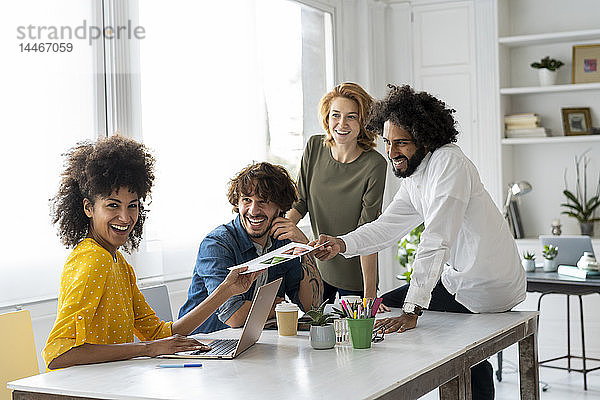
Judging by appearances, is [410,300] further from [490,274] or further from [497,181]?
[497,181]

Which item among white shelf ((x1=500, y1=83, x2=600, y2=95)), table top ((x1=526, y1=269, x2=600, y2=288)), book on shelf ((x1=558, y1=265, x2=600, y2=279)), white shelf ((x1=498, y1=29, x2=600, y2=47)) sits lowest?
table top ((x1=526, y1=269, x2=600, y2=288))

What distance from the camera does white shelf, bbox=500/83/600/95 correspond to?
5.24m

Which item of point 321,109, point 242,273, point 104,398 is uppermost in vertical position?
point 321,109

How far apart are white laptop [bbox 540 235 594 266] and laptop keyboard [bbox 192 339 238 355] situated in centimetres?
273

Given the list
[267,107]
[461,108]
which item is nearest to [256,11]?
[267,107]

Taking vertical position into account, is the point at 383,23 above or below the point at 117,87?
above

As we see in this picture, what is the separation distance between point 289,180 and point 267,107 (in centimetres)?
207

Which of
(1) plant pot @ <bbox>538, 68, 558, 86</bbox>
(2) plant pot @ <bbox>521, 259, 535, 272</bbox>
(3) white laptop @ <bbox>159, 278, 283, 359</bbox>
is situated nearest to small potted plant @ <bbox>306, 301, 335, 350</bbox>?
(3) white laptop @ <bbox>159, 278, 283, 359</bbox>

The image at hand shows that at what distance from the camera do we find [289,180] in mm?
2850

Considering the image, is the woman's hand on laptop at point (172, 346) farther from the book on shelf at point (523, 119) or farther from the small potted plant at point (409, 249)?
the book on shelf at point (523, 119)

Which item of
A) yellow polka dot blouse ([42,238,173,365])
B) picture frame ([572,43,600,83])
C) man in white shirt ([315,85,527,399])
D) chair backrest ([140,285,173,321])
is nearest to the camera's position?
yellow polka dot blouse ([42,238,173,365])

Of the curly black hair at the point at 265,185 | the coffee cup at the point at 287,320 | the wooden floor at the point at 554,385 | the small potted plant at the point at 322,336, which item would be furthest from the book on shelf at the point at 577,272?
the small potted plant at the point at 322,336

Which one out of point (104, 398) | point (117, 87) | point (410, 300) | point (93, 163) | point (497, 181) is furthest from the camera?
point (497, 181)

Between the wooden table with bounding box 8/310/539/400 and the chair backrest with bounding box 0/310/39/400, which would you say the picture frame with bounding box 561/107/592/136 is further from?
the chair backrest with bounding box 0/310/39/400
